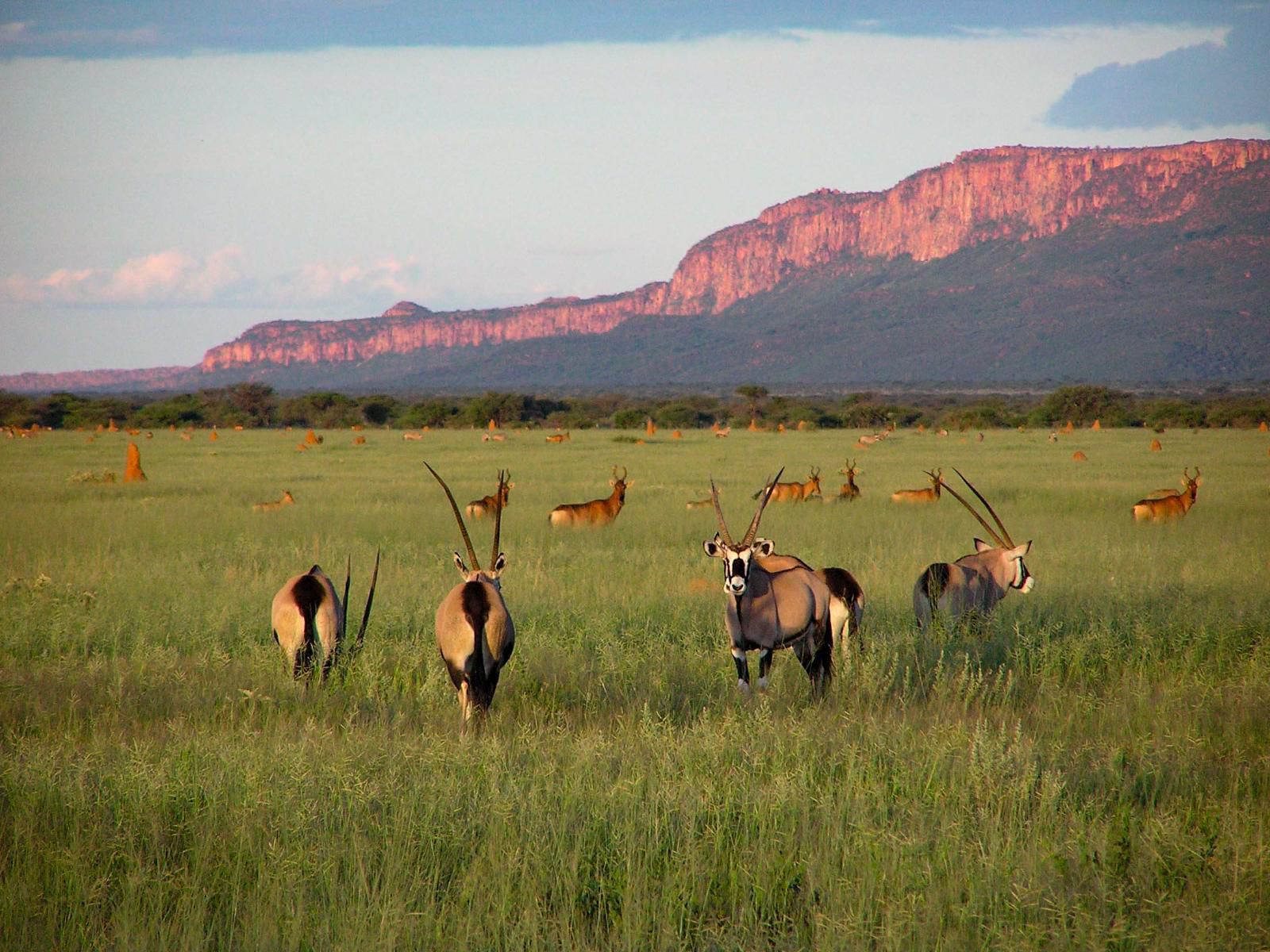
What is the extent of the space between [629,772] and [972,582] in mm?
4812

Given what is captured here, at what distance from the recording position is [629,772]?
5543mm

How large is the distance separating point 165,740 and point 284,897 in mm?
2479

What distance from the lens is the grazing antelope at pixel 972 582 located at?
8977 mm

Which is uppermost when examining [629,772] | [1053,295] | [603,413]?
[1053,295]

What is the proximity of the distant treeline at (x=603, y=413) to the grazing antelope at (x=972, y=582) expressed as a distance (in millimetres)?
59104

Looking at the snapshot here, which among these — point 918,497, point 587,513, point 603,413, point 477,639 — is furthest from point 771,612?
point 603,413

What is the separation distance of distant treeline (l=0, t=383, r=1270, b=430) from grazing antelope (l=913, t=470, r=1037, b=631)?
59.1m

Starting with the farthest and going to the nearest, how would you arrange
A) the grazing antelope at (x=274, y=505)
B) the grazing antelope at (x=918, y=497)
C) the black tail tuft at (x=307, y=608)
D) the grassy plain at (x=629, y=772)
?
the grazing antelope at (x=918, y=497)
the grazing antelope at (x=274, y=505)
the black tail tuft at (x=307, y=608)
the grassy plain at (x=629, y=772)

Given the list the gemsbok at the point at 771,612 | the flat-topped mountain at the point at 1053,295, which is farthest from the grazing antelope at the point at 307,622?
the flat-topped mountain at the point at 1053,295

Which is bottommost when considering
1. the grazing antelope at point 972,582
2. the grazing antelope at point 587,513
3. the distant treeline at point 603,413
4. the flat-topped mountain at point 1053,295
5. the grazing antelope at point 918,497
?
the grazing antelope at point 918,497

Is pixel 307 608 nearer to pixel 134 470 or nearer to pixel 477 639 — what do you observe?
pixel 477 639

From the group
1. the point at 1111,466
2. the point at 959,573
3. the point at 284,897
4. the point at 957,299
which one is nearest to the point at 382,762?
the point at 284,897

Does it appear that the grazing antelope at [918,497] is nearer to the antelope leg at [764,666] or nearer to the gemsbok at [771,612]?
the gemsbok at [771,612]

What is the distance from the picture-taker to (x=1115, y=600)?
11000 millimetres
